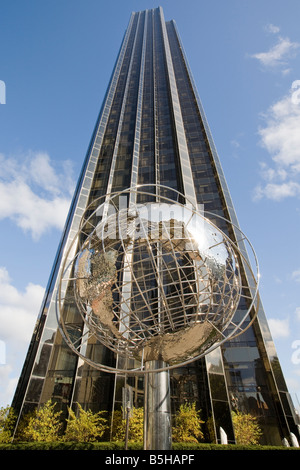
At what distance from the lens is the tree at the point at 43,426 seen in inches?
489

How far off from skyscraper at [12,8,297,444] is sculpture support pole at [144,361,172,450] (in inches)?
180

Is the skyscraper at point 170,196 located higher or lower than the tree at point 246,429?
higher

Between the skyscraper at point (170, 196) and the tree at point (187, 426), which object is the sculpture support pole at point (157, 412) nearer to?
the skyscraper at point (170, 196)

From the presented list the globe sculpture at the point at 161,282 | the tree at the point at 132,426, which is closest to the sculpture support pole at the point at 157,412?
the globe sculpture at the point at 161,282

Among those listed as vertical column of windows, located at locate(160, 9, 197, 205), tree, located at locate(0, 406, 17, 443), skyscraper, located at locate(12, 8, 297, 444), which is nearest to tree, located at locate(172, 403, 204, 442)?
skyscraper, located at locate(12, 8, 297, 444)

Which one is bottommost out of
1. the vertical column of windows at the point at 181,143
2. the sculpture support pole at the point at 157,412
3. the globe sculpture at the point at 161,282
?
the sculpture support pole at the point at 157,412

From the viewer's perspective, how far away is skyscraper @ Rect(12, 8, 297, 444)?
15.1 metres

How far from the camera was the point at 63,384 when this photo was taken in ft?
51.9

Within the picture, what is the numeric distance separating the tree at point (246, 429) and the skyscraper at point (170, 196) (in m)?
0.64

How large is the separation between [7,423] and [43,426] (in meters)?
1.92

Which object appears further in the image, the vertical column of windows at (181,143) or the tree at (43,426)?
the vertical column of windows at (181,143)

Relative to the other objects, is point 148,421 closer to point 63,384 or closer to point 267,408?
point 63,384
